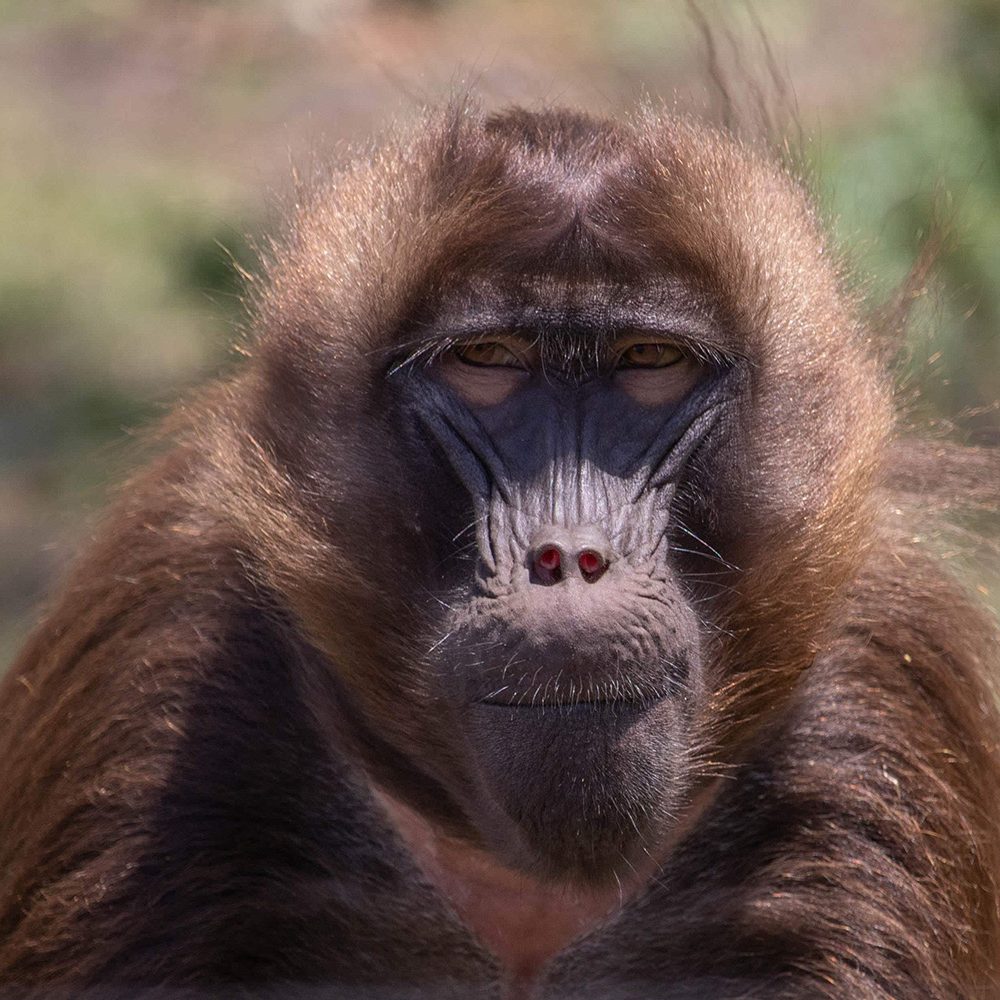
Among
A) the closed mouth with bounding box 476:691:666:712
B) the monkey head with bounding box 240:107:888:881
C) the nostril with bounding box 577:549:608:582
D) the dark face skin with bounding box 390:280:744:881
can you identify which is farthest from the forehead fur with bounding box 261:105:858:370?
the closed mouth with bounding box 476:691:666:712

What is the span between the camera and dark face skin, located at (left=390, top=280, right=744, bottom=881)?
3.70 metres

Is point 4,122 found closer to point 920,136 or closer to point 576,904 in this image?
point 920,136

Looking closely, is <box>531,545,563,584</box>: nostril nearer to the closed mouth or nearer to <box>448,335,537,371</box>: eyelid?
the closed mouth

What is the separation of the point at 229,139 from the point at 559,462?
827 cm

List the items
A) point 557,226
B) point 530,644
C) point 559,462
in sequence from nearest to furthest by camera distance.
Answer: point 530,644, point 559,462, point 557,226

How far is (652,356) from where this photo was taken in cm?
412

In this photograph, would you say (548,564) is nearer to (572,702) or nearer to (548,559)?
(548,559)

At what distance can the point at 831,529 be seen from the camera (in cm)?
430

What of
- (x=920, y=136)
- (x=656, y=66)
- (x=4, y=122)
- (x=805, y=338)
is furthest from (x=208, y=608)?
(x=4, y=122)

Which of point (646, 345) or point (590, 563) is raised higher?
point (646, 345)

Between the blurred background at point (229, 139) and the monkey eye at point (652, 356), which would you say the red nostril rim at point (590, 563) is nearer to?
the monkey eye at point (652, 356)

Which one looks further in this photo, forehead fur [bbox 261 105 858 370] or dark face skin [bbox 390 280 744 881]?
forehead fur [bbox 261 105 858 370]

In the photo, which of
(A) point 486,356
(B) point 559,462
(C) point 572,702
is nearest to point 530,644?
(C) point 572,702

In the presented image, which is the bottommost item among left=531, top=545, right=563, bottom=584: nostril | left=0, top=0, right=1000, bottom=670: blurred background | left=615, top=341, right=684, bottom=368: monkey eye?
left=531, top=545, right=563, bottom=584: nostril
